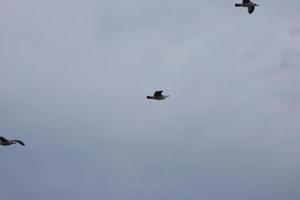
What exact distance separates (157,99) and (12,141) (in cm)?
3661

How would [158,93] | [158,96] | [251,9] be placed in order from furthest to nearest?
[158,96] → [158,93] → [251,9]

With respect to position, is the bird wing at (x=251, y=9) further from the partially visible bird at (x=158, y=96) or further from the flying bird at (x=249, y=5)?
the partially visible bird at (x=158, y=96)

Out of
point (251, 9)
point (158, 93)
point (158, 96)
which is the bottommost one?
point (158, 96)

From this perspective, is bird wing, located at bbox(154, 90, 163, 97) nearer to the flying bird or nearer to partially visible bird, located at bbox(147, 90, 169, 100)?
partially visible bird, located at bbox(147, 90, 169, 100)

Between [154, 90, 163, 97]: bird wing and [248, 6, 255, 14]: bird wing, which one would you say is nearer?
[248, 6, 255, 14]: bird wing

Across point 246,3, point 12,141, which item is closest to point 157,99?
point 246,3

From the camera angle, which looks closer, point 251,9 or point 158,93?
point 251,9

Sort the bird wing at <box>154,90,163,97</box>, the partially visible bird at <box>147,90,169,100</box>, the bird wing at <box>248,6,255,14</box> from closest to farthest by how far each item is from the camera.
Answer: the bird wing at <box>248,6,255,14</box>, the bird wing at <box>154,90,163,97</box>, the partially visible bird at <box>147,90,169,100</box>

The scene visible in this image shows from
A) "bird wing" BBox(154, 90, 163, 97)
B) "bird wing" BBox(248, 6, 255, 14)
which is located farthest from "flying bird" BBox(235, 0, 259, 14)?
"bird wing" BBox(154, 90, 163, 97)

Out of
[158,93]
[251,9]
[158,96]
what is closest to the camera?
[251,9]

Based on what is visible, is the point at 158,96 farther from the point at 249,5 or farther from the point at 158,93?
the point at 249,5

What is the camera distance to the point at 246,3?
104 metres

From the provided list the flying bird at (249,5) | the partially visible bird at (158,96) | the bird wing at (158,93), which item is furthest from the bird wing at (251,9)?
the partially visible bird at (158,96)

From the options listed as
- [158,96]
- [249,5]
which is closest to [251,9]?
[249,5]
